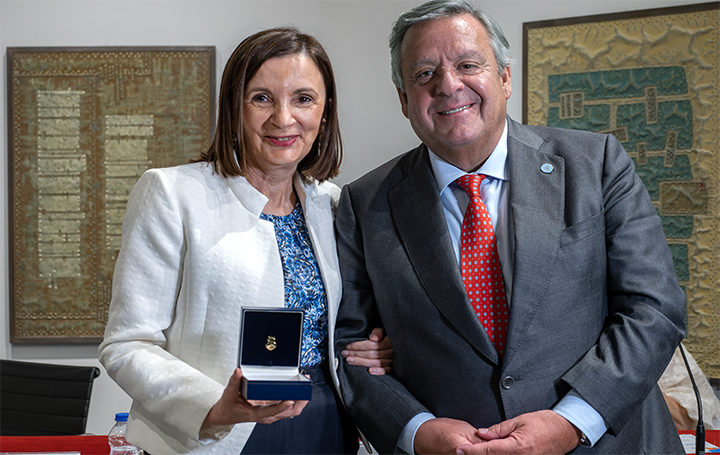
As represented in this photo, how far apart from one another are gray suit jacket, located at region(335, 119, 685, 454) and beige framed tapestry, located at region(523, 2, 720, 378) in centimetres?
153

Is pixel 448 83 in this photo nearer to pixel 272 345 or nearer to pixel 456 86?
pixel 456 86

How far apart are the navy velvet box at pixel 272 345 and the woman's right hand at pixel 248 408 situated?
0.03 meters

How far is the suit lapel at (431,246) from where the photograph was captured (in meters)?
A: 1.40

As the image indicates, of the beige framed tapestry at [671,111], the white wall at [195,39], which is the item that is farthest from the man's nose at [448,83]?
the white wall at [195,39]

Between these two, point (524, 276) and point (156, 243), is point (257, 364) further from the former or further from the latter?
point (524, 276)

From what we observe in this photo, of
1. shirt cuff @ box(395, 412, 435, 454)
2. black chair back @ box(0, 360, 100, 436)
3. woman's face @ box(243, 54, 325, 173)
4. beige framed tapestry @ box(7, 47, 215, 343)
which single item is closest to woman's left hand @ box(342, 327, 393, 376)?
shirt cuff @ box(395, 412, 435, 454)

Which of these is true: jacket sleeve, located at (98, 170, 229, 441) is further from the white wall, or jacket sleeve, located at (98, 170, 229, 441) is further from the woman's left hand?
the white wall

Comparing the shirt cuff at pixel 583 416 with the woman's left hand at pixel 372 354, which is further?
the woman's left hand at pixel 372 354

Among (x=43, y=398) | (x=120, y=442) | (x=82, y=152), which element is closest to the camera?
(x=120, y=442)

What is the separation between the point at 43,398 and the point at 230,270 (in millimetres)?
1827

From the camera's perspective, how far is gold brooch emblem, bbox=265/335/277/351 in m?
1.13

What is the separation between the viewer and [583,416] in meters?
1.31

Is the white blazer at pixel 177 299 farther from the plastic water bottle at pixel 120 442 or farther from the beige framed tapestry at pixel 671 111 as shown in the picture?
the beige framed tapestry at pixel 671 111

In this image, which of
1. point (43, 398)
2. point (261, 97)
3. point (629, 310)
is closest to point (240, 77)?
point (261, 97)
